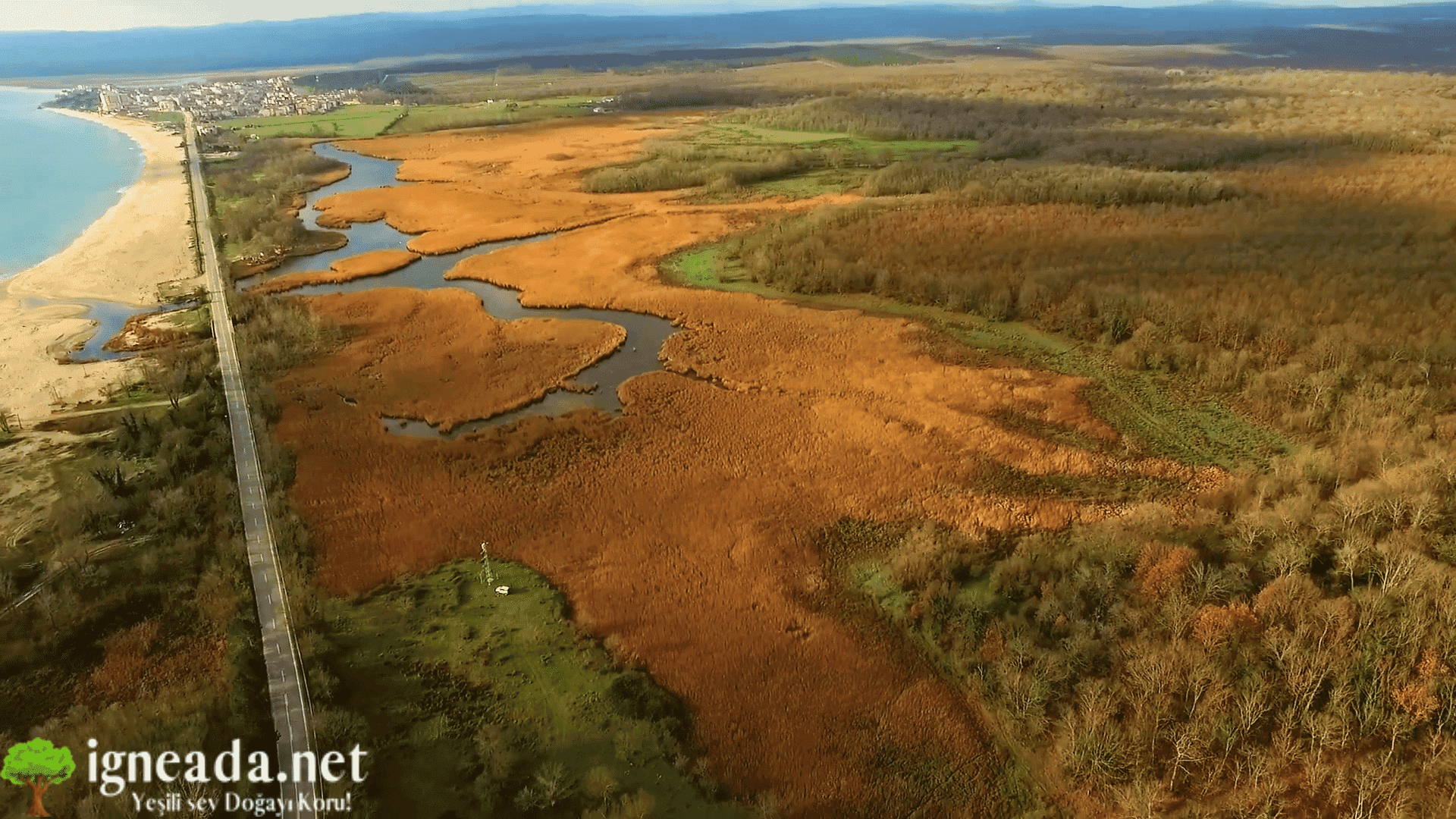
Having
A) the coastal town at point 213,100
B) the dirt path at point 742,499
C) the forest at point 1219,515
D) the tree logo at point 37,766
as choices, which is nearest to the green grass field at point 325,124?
the coastal town at point 213,100

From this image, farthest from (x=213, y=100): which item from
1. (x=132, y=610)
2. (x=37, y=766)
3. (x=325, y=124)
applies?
(x=37, y=766)

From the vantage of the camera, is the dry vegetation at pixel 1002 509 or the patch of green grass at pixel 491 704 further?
the patch of green grass at pixel 491 704

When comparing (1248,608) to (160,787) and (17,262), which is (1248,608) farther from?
(17,262)

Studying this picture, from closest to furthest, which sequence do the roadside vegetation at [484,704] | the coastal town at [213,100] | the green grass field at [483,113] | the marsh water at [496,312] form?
1. the roadside vegetation at [484,704]
2. the marsh water at [496,312]
3. the green grass field at [483,113]
4. the coastal town at [213,100]

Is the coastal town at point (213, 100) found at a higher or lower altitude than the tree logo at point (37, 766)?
higher

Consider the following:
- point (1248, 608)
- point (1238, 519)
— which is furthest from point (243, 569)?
point (1238, 519)

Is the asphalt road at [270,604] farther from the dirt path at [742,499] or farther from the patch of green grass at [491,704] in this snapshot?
the dirt path at [742,499]

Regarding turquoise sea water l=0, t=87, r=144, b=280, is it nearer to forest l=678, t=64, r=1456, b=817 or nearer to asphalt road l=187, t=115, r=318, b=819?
asphalt road l=187, t=115, r=318, b=819
